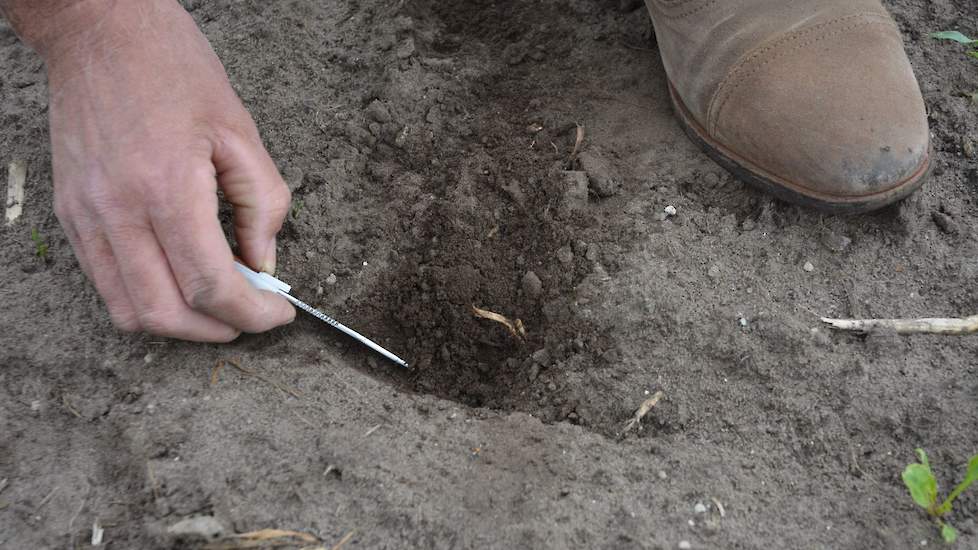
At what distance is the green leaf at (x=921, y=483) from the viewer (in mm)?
1395

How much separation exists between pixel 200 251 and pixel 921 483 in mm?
1319

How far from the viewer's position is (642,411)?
1.64 meters

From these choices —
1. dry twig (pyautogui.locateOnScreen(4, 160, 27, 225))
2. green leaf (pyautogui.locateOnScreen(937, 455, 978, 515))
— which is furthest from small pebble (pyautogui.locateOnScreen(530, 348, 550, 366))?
dry twig (pyautogui.locateOnScreen(4, 160, 27, 225))

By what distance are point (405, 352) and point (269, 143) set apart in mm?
698

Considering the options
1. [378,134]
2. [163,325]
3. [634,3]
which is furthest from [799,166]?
[163,325]

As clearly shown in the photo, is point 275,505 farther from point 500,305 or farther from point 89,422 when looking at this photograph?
point 500,305

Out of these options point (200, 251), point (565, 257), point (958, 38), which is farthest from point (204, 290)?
point (958, 38)

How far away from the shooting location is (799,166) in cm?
187

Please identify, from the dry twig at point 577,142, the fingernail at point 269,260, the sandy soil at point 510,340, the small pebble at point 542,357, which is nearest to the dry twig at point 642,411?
the sandy soil at point 510,340

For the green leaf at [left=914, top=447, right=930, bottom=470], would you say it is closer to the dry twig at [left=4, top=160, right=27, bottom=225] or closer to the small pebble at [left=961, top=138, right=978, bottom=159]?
the small pebble at [left=961, top=138, right=978, bottom=159]

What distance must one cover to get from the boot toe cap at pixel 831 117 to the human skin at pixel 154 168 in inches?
43.6

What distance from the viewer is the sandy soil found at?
1452 millimetres

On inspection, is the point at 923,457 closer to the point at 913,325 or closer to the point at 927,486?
the point at 927,486

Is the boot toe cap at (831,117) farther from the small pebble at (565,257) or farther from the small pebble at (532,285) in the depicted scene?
the small pebble at (532,285)
